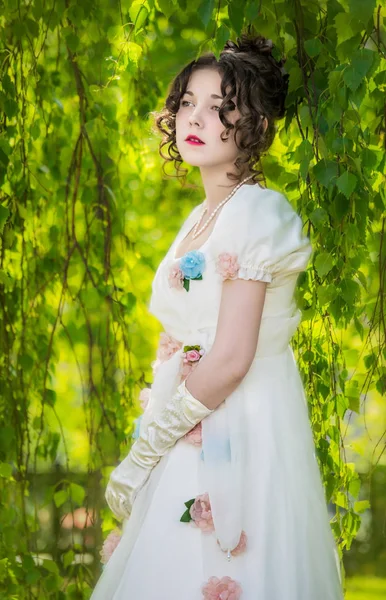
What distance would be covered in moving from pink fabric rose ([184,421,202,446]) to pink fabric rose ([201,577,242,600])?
0.23 m

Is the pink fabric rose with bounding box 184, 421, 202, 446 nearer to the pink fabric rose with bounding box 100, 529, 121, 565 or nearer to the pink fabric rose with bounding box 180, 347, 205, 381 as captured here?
the pink fabric rose with bounding box 180, 347, 205, 381

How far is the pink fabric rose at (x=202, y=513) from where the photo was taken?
165 centimetres

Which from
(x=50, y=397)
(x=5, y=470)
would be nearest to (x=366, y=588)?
(x=50, y=397)

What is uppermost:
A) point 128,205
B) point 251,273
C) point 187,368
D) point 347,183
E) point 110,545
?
point 128,205

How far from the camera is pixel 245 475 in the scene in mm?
1670

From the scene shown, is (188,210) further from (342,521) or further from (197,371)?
(197,371)

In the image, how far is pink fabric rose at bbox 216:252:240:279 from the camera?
166 centimetres

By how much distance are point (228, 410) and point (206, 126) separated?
0.52m

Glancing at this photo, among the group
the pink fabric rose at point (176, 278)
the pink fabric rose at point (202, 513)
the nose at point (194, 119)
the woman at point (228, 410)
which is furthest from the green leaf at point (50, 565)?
the nose at point (194, 119)

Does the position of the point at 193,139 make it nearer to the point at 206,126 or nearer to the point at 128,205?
the point at 206,126

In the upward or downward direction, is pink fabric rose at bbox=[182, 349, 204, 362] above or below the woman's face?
below

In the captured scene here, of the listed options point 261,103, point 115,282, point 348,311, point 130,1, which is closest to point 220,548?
point 348,311

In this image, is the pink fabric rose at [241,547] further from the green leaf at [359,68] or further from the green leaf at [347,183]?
the green leaf at [359,68]

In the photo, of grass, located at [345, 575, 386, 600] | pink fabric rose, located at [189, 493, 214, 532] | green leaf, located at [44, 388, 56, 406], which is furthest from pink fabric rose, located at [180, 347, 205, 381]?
grass, located at [345, 575, 386, 600]
